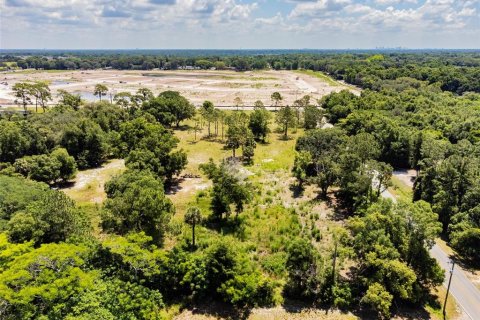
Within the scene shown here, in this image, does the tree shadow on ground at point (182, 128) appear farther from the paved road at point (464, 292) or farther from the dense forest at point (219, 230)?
the paved road at point (464, 292)

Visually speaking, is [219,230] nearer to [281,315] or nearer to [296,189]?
[281,315]

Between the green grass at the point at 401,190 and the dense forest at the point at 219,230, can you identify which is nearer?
the dense forest at the point at 219,230

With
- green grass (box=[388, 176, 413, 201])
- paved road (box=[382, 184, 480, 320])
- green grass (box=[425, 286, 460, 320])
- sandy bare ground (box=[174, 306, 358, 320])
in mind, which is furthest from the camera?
green grass (box=[388, 176, 413, 201])

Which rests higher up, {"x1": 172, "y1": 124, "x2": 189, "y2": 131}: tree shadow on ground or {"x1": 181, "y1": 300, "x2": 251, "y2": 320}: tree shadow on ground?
{"x1": 172, "y1": 124, "x2": 189, "y2": 131}: tree shadow on ground

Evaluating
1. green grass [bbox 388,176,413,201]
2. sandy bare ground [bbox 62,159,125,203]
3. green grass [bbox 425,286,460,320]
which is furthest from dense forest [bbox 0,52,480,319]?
green grass [bbox 388,176,413,201]

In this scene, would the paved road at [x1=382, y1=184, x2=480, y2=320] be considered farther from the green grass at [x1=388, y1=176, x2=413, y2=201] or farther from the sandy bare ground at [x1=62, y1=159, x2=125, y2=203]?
the sandy bare ground at [x1=62, y1=159, x2=125, y2=203]

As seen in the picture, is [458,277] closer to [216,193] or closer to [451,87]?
[216,193]

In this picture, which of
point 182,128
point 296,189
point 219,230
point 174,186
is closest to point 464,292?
point 219,230

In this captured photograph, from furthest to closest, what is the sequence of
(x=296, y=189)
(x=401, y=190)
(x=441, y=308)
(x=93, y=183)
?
(x=93, y=183), (x=296, y=189), (x=401, y=190), (x=441, y=308)

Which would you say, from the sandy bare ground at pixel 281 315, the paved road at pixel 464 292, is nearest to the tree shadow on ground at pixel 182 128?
the sandy bare ground at pixel 281 315
